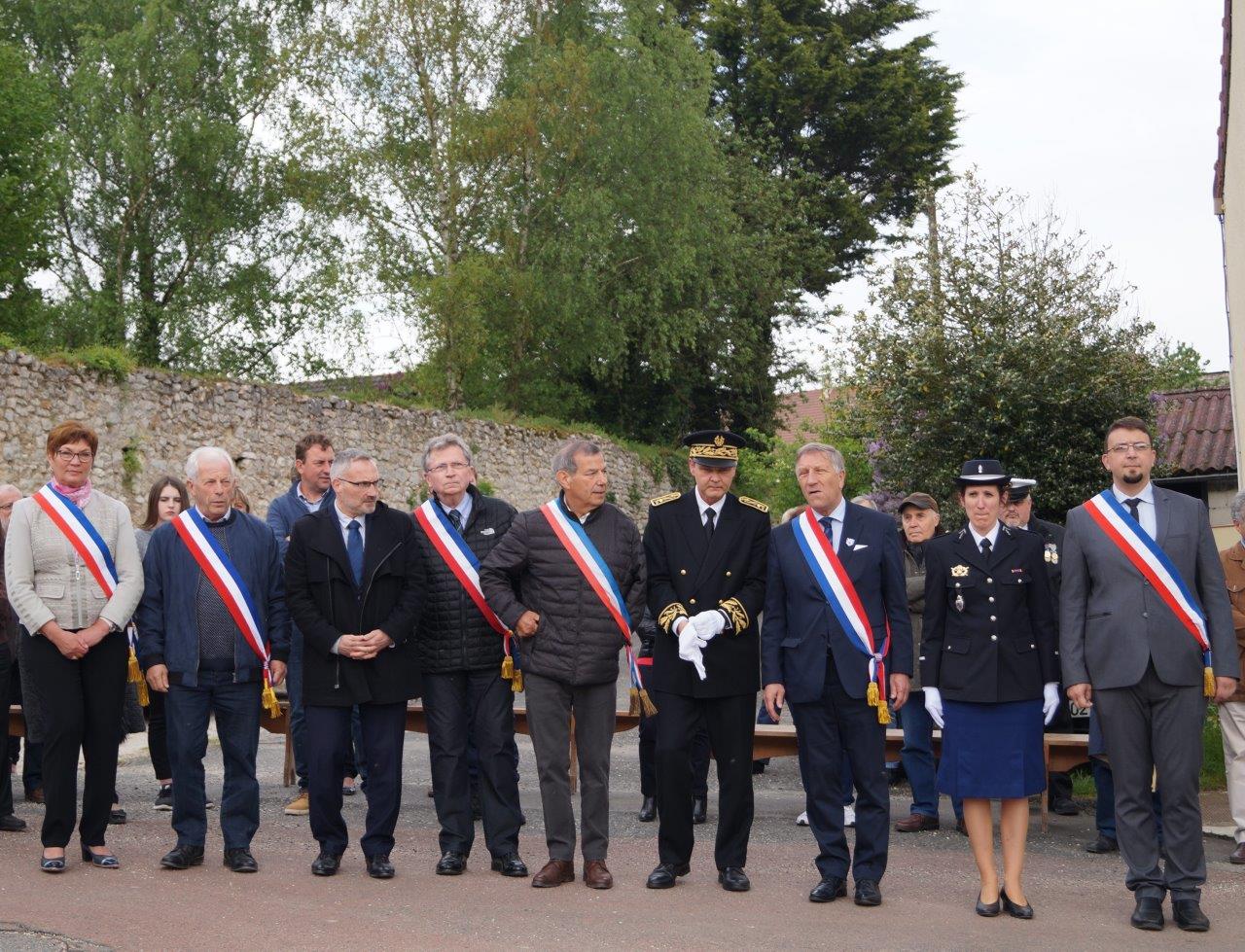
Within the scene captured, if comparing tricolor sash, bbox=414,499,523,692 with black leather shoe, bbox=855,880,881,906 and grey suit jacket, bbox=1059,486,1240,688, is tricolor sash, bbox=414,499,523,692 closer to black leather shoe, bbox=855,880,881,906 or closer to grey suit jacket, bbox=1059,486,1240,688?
black leather shoe, bbox=855,880,881,906

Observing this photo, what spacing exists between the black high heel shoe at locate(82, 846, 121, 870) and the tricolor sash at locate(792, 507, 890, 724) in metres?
3.44

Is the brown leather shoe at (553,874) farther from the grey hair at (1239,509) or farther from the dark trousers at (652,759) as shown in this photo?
the grey hair at (1239,509)

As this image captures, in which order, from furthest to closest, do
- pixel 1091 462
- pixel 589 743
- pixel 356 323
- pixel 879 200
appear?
pixel 879 200
pixel 356 323
pixel 1091 462
pixel 589 743

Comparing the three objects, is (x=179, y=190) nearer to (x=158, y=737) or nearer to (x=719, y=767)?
(x=158, y=737)

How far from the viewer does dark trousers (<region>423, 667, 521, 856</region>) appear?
265 inches

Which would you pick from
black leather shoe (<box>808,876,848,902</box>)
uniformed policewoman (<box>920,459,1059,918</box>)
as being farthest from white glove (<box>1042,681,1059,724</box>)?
black leather shoe (<box>808,876,848,902</box>)

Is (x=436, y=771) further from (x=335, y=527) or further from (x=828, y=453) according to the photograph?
(x=828, y=453)

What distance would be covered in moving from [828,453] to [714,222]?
25.6 metres

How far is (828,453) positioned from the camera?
6609 millimetres

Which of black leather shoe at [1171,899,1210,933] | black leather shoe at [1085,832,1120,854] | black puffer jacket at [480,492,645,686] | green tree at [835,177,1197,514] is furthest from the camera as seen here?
green tree at [835,177,1197,514]

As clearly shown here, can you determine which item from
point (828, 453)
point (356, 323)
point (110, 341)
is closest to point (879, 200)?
point (356, 323)

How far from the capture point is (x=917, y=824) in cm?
796

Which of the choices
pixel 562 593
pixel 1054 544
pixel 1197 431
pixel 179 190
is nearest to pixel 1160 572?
pixel 1054 544

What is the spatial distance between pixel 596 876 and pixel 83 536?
2825mm
